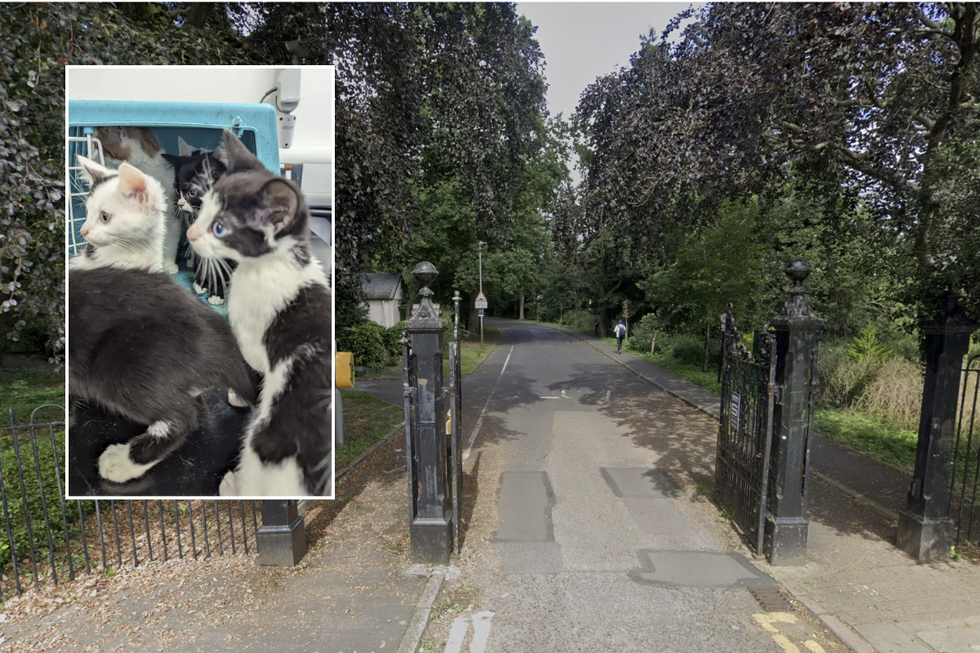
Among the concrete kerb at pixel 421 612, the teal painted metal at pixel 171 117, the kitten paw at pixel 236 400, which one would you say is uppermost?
the teal painted metal at pixel 171 117

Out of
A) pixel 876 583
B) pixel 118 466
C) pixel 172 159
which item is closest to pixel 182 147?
pixel 172 159

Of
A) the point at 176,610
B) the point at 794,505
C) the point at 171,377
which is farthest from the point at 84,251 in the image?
the point at 794,505

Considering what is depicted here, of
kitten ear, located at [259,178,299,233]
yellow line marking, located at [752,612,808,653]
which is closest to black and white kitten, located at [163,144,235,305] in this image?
kitten ear, located at [259,178,299,233]

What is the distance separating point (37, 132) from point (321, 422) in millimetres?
3159

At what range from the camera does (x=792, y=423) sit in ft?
14.4

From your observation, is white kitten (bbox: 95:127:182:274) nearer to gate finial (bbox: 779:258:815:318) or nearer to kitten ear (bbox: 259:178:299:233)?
kitten ear (bbox: 259:178:299:233)

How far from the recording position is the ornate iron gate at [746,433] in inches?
179

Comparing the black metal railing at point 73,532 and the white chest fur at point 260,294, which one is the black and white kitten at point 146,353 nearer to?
the white chest fur at point 260,294

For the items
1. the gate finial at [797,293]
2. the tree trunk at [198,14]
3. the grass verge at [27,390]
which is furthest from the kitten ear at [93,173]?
the grass verge at [27,390]

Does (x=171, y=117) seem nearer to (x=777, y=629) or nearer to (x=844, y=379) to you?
(x=777, y=629)

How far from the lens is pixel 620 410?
1154 centimetres

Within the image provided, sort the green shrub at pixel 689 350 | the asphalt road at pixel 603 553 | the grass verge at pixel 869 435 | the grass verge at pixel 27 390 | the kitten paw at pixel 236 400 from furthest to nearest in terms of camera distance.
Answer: the green shrub at pixel 689 350, the grass verge at pixel 27 390, the grass verge at pixel 869 435, the asphalt road at pixel 603 553, the kitten paw at pixel 236 400

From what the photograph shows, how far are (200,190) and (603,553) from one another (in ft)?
15.0

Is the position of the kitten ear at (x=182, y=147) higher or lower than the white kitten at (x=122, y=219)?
higher
